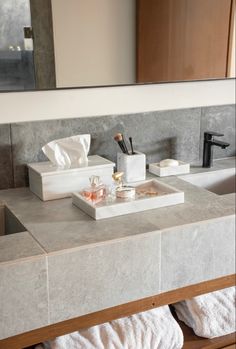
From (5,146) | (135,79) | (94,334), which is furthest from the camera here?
(135,79)

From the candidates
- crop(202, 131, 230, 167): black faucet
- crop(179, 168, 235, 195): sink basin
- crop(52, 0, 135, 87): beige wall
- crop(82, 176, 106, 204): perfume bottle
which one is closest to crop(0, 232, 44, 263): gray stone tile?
crop(82, 176, 106, 204): perfume bottle

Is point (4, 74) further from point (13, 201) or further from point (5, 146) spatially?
point (13, 201)

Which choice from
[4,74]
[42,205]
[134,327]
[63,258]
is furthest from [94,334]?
[4,74]

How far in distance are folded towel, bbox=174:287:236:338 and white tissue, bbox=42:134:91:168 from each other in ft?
1.86

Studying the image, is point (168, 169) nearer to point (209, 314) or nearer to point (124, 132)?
point (124, 132)

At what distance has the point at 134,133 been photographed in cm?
175

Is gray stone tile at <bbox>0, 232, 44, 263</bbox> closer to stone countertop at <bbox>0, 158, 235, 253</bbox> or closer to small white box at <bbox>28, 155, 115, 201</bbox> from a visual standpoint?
stone countertop at <bbox>0, 158, 235, 253</bbox>

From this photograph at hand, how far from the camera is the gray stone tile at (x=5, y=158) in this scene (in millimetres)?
1528

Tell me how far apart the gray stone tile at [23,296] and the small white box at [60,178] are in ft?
1.36

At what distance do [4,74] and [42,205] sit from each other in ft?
1.44

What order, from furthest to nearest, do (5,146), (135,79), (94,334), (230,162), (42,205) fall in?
1. (230,162)
2. (135,79)
3. (5,146)
4. (42,205)
5. (94,334)

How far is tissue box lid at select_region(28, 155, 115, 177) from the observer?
→ 1.45m

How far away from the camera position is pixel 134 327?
129 cm

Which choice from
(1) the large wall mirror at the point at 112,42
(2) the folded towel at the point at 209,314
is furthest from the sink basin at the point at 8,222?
(2) the folded towel at the point at 209,314
